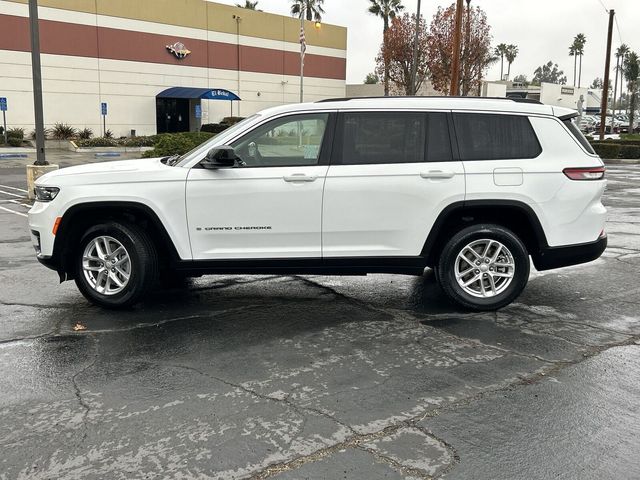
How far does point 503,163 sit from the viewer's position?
5.79 metres

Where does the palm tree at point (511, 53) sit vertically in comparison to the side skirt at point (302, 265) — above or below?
above

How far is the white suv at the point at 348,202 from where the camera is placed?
5.67 metres

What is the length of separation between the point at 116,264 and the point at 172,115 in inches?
1511

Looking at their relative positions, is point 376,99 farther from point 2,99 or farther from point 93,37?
point 93,37

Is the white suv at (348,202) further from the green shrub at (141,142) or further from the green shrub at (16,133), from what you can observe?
the green shrub at (16,133)

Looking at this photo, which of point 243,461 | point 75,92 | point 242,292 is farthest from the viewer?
point 75,92

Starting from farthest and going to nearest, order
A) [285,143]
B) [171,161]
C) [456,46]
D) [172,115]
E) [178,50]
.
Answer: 1. [172,115]
2. [178,50]
3. [456,46]
4. [171,161]
5. [285,143]

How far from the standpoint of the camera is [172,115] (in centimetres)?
4234

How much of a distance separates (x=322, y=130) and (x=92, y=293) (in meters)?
2.67

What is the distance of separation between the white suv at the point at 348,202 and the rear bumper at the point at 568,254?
0.01m

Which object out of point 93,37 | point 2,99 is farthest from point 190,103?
point 2,99

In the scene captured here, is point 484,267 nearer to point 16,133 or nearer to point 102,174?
point 102,174

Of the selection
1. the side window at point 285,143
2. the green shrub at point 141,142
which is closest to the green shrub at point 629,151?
the green shrub at point 141,142

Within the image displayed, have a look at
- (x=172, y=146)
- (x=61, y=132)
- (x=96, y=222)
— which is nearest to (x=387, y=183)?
(x=96, y=222)
